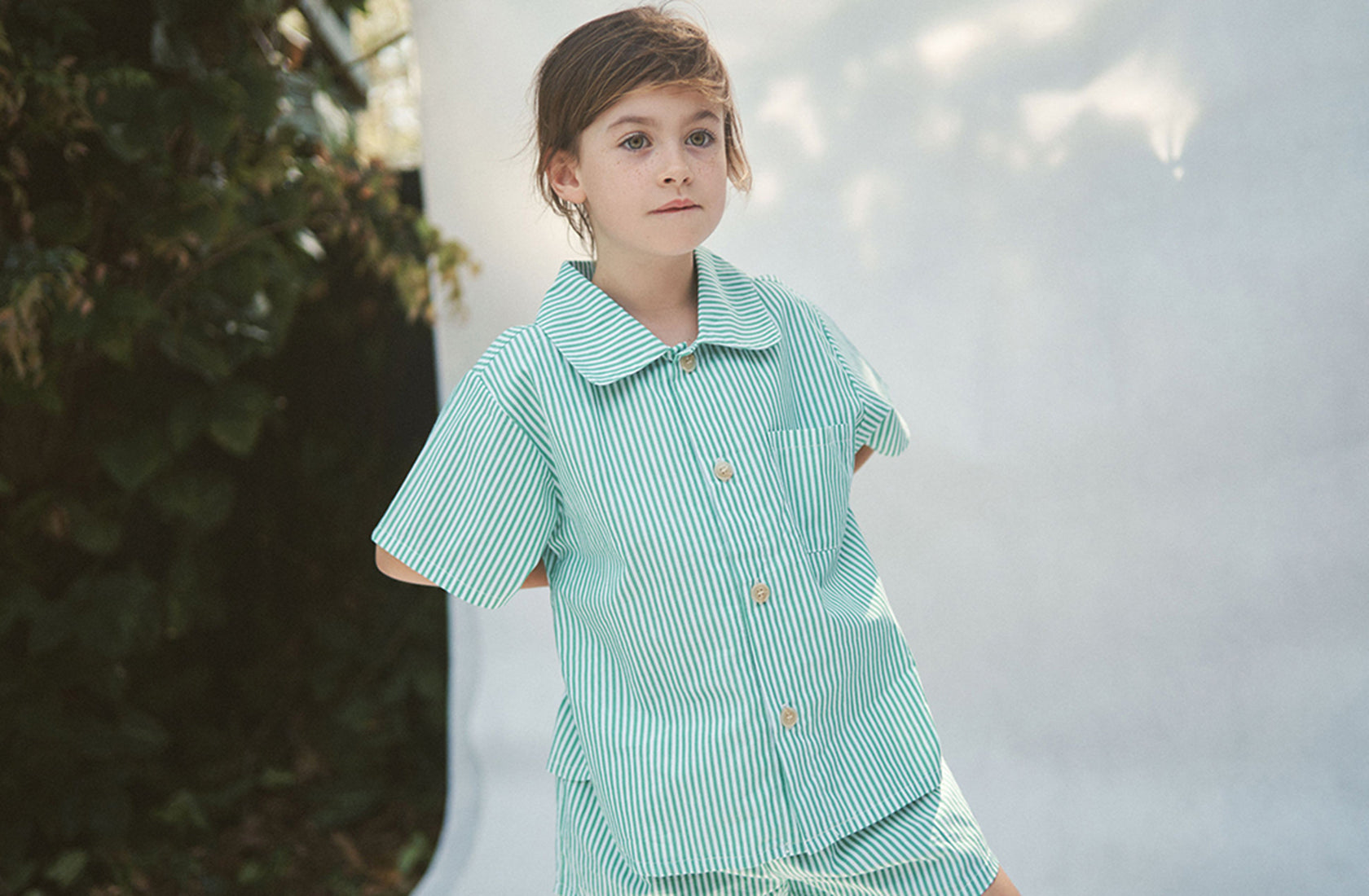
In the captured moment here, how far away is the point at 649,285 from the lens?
1.15m

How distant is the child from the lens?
1025 millimetres

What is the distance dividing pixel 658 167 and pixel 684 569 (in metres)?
0.34

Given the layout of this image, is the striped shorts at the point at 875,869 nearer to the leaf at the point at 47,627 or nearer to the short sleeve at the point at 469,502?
the short sleeve at the point at 469,502

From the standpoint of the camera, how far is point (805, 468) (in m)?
1.09

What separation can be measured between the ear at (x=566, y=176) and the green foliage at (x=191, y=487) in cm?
92

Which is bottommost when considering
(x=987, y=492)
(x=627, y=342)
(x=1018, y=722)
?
(x=1018, y=722)

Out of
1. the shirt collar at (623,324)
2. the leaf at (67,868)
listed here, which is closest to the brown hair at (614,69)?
the shirt collar at (623,324)

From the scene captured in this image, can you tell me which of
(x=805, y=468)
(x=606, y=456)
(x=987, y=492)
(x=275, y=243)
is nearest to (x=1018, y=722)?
(x=987, y=492)

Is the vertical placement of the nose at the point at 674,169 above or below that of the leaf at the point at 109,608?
above

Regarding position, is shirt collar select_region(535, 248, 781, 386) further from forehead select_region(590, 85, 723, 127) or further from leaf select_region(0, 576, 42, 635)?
leaf select_region(0, 576, 42, 635)

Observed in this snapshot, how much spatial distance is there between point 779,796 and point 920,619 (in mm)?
1018

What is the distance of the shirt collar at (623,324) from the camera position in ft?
3.48

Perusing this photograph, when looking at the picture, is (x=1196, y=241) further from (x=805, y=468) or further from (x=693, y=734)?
(x=693, y=734)

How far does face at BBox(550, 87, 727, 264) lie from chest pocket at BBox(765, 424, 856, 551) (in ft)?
0.65
